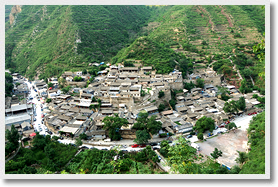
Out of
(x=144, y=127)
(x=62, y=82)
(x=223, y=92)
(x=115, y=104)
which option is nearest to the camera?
(x=144, y=127)

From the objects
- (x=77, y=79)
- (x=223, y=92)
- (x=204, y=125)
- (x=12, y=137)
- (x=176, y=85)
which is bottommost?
(x=204, y=125)

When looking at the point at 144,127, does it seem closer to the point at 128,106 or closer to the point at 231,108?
the point at 128,106

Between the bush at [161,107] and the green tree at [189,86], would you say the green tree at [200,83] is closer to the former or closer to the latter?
the green tree at [189,86]

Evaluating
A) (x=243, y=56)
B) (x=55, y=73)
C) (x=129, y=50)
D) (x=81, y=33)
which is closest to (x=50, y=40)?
(x=81, y=33)

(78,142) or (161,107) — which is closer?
(78,142)

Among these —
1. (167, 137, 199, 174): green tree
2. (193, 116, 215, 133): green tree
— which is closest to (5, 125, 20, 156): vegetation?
(167, 137, 199, 174): green tree

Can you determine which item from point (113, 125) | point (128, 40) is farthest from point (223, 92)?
point (128, 40)

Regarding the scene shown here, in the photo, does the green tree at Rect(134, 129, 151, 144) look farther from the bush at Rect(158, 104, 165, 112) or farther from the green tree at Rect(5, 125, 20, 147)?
the green tree at Rect(5, 125, 20, 147)
